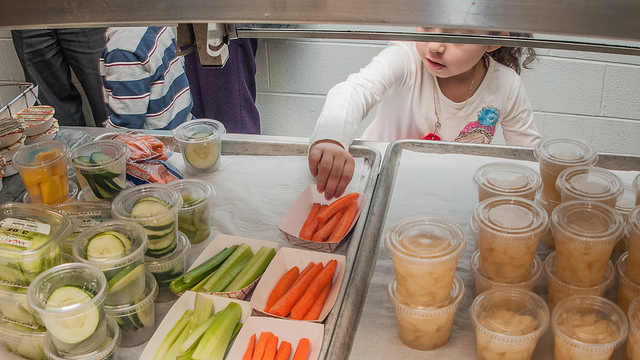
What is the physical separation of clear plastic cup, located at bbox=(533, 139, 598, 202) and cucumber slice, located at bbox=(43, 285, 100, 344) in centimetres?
115

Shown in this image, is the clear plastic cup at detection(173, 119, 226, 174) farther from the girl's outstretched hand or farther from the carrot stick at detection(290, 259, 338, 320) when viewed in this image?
the carrot stick at detection(290, 259, 338, 320)

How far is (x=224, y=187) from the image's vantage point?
6.19 feet

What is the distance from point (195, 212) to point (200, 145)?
1.19 ft

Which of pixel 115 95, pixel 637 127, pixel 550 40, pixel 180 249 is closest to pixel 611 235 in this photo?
pixel 550 40

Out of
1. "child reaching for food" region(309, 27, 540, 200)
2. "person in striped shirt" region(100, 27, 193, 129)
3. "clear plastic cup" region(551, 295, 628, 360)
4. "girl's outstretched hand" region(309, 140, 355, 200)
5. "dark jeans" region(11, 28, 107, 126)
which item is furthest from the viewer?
"dark jeans" region(11, 28, 107, 126)

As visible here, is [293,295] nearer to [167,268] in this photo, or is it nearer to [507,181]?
[167,268]

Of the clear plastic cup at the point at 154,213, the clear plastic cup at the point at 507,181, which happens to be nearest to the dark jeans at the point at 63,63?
the clear plastic cup at the point at 154,213

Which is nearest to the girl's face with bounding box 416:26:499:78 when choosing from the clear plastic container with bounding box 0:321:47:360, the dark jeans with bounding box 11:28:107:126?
the clear plastic container with bounding box 0:321:47:360

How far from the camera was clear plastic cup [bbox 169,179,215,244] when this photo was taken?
1.58m

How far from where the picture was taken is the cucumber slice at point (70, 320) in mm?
1110

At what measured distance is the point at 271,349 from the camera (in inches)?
49.8

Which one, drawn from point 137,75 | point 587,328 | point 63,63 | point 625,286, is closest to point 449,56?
point 625,286

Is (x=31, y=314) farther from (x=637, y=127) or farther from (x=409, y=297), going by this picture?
(x=637, y=127)

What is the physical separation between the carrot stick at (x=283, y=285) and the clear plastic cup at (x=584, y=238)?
65 centimetres
